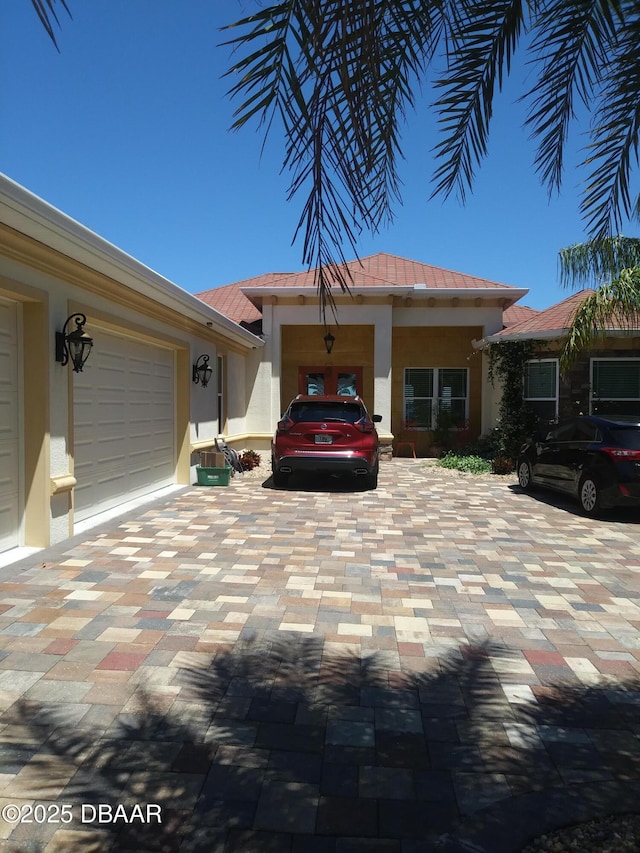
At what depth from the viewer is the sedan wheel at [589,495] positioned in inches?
314

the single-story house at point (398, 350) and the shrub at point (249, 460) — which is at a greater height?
the single-story house at point (398, 350)

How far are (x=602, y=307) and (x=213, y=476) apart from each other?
7901mm

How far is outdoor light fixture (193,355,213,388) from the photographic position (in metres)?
10.7

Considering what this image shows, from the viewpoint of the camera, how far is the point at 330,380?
55.8ft

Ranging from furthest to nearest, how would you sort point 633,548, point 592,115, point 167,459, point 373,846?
point 167,459
point 633,548
point 592,115
point 373,846

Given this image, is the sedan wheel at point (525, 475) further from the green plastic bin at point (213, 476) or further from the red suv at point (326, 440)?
the green plastic bin at point (213, 476)

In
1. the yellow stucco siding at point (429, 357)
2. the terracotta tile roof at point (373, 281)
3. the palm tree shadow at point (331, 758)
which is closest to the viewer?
the palm tree shadow at point (331, 758)

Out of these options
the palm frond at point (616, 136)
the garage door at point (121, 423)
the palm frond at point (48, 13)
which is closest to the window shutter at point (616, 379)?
the garage door at point (121, 423)

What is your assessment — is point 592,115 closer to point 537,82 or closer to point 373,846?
point 537,82

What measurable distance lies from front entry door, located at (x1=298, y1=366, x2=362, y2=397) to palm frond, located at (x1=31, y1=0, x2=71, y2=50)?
15.5 m

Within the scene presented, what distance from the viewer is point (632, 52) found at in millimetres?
2592

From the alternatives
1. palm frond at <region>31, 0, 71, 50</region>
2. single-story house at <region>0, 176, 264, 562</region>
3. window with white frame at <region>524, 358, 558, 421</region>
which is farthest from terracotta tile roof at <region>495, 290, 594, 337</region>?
palm frond at <region>31, 0, 71, 50</region>

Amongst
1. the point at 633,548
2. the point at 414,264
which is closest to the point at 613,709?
the point at 633,548

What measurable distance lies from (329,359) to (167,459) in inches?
310
